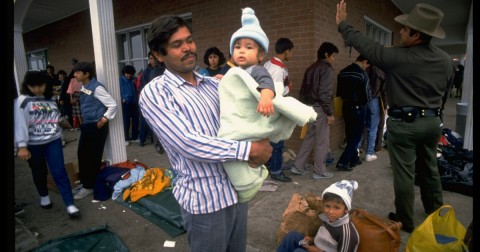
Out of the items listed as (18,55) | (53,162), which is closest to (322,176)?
(53,162)

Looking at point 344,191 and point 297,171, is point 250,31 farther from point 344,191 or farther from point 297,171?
point 297,171

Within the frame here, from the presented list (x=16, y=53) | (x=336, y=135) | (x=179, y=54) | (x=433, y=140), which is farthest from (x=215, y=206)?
(x=16, y=53)

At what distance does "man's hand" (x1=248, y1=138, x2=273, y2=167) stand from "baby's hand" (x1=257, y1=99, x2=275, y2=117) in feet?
0.50

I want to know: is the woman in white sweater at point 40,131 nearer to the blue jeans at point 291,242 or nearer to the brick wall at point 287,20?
the blue jeans at point 291,242

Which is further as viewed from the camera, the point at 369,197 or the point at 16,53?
the point at 16,53

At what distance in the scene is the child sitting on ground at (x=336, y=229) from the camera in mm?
2127

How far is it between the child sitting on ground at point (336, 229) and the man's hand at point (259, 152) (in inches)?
41.8

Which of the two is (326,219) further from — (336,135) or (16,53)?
(16,53)

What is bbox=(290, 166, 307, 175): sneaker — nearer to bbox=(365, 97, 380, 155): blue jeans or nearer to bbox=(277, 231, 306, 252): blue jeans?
bbox=(365, 97, 380, 155): blue jeans

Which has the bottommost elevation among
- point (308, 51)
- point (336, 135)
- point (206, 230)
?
point (336, 135)

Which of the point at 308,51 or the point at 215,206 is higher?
the point at 308,51

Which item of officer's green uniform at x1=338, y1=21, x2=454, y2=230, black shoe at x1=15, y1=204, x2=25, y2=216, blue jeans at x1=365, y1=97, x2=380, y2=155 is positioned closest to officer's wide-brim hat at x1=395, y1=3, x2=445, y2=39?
officer's green uniform at x1=338, y1=21, x2=454, y2=230
